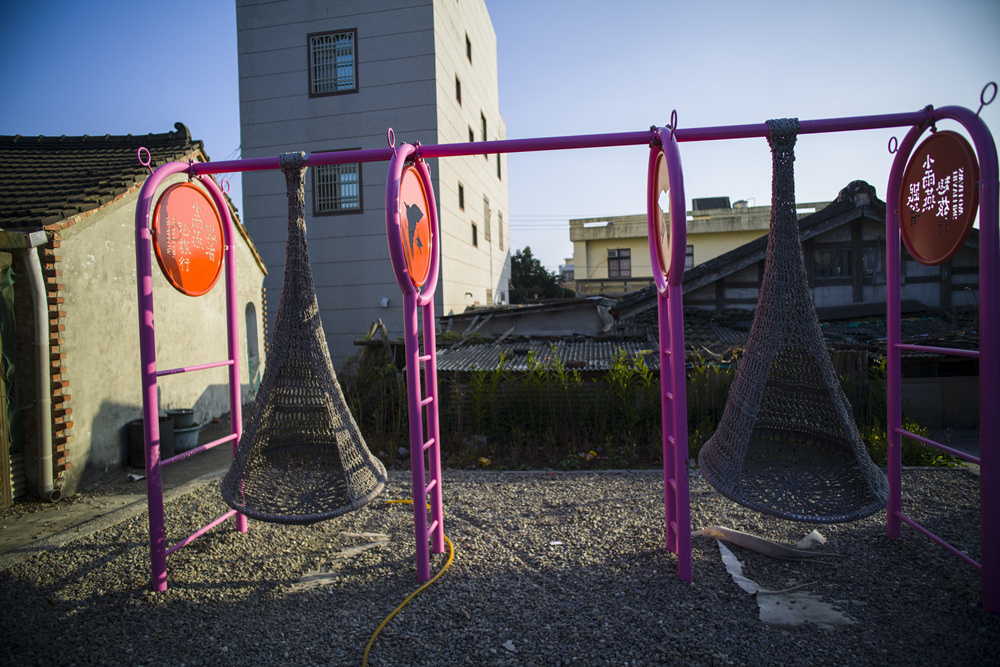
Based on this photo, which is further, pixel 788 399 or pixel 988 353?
pixel 788 399

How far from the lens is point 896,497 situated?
11.0 ft

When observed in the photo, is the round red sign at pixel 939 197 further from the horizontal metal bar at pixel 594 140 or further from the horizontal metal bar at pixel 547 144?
the horizontal metal bar at pixel 547 144

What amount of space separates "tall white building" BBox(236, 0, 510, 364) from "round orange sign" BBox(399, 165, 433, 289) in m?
8.38

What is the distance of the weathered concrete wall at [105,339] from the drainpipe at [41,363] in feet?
0.69

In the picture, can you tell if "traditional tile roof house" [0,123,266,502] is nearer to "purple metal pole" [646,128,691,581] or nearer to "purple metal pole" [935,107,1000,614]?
"purple metal pole" [646,128,691,581]

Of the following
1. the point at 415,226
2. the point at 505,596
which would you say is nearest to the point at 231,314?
the point at 415,226

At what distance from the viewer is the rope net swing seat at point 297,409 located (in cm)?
286

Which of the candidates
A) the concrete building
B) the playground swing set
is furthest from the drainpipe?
the concrete building

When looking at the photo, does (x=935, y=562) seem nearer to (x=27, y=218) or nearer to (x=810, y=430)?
(x=810, y=430)

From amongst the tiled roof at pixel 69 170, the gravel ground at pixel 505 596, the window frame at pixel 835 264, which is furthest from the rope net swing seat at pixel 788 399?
the window frame at pixel 835 264

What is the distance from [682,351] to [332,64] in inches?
469

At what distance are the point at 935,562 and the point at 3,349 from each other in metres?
6.71

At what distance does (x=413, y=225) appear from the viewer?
10.1ft

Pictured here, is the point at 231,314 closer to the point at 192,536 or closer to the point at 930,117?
the point at 192,536
